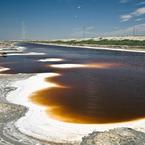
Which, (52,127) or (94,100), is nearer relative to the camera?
(52,127)

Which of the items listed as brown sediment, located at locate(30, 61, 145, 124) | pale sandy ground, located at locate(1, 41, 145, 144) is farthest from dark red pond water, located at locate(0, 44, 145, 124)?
pale sandy ground, located at locate(1, 41, 145, 144)

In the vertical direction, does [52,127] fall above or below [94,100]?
above

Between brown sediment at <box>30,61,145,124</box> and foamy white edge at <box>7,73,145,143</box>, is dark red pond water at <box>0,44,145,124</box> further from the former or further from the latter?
foamy white edge at <box>7,73,145,143</box>

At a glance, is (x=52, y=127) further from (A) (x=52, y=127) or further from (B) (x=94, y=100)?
(B) (x=94, y=100)

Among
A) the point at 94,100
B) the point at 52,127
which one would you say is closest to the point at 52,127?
the point at 52,127

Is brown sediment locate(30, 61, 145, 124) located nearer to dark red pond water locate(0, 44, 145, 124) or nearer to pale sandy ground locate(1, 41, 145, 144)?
dark red pond water locate(0, 44, 145, 124)

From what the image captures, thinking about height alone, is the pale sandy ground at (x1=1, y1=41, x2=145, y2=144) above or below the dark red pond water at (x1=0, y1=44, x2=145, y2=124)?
above

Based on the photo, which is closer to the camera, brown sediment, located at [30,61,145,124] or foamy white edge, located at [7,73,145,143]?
foamy white edge, located at [7,73,145,143]

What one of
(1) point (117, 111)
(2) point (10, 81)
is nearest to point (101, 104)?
(1) point (117, 111)

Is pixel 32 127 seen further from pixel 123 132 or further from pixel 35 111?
pixel 123 132
